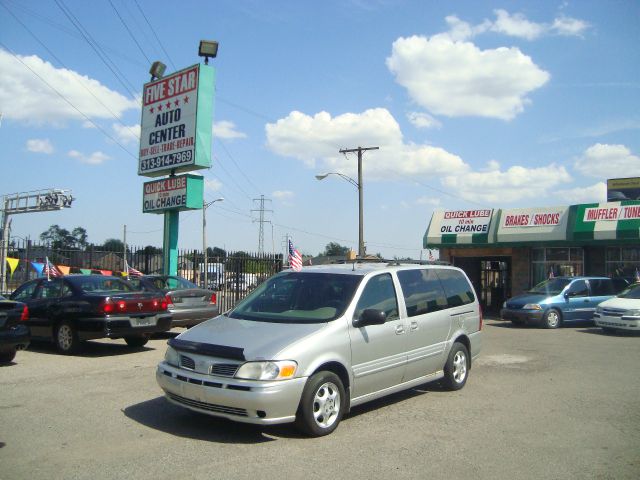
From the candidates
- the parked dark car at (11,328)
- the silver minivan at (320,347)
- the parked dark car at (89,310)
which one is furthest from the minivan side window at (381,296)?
the parked dark car at (11,328)

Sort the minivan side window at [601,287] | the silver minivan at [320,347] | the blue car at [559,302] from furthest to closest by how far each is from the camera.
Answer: the minivan side window at [601,287], the blue car at [559,302], the silver minivan at [320,347]

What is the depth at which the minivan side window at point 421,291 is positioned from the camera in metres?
7.30

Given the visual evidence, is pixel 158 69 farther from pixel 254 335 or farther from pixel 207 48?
pixel 254 335

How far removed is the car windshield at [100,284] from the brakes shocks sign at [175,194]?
5.88 metres

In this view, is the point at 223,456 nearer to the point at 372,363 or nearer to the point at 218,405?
the point at 218,405

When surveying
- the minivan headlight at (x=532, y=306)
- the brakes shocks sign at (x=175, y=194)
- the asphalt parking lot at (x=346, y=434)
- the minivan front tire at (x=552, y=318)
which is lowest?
the asphalt parking lot at (x=346, y=434)

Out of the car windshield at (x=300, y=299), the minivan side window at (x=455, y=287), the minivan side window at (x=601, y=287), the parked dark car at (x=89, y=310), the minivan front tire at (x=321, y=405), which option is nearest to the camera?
the minivan front tire at (x=321, y=405)

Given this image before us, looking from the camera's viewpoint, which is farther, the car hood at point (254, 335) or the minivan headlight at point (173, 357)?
the minivan headlight at point (173, 357)

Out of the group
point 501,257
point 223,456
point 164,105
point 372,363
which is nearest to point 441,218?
point 501,257

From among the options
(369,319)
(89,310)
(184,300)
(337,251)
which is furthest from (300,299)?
(337,251)

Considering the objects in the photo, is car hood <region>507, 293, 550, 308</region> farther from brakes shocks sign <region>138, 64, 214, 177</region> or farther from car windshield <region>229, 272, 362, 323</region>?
car windshield <region>229, 272, 362, 323</region>

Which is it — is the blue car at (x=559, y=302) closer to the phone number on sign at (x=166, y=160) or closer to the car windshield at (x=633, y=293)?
the car windshield at (x=633, y=293)

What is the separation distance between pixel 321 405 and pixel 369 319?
1076mm

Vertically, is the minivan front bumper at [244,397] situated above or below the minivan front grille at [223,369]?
below
